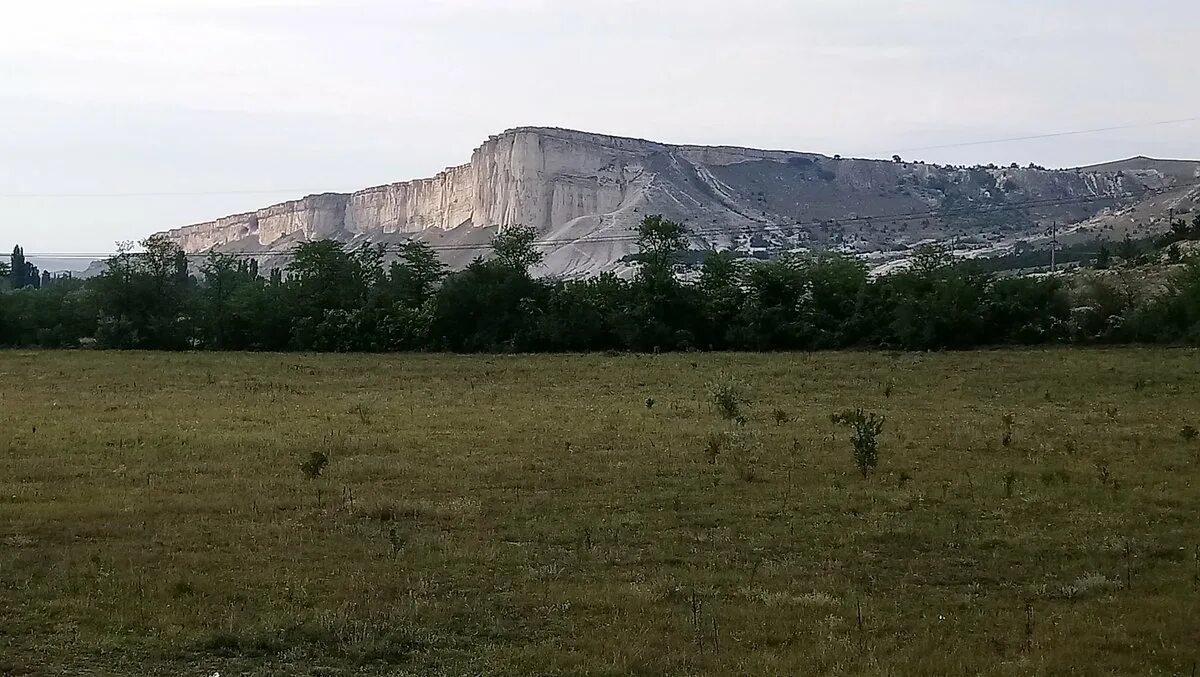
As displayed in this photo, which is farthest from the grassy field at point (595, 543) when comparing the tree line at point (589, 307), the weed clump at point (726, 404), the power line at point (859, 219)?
the power line at point (859, 219)

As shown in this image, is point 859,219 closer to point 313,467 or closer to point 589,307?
point 589,307

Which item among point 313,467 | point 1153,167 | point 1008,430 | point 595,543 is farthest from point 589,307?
point 1153,167

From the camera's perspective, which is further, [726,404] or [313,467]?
[726,404]

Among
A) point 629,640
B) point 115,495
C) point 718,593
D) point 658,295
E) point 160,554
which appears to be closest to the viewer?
point 629,640

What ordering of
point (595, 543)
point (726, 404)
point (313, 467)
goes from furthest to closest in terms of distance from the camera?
1. point (726, 404)
2. point (313, 467)
3. point (595, 543)

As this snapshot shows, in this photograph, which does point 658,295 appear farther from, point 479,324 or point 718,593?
point 718,593

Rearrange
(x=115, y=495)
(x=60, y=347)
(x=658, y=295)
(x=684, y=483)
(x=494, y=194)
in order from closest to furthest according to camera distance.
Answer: (x=115, y=495) → (x=684, y=483) → (x=658, y=295) → (x=60, y=347) → (x=494, y=194)

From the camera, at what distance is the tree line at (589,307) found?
45.8 meters

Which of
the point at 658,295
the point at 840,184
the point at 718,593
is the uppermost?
the point at 840,184

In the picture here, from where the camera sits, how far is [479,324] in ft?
172

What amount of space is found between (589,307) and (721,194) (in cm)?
9557

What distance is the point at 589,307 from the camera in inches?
2005

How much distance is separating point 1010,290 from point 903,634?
4199 cm

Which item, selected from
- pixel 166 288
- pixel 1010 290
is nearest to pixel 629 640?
pixel 1010 290
